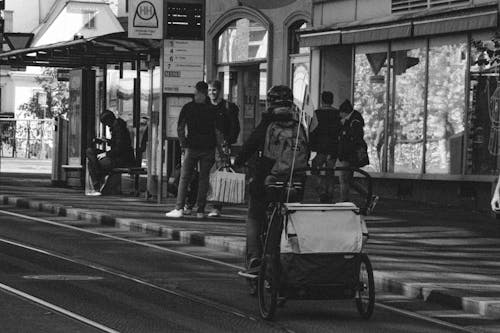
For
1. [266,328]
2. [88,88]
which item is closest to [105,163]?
[88,88]

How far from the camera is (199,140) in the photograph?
19.2 meters

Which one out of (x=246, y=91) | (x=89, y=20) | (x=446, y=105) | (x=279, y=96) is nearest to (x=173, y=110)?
(x=446, y=105)

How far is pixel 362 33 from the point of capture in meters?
26.5

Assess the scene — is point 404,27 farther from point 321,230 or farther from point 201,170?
point 321,230

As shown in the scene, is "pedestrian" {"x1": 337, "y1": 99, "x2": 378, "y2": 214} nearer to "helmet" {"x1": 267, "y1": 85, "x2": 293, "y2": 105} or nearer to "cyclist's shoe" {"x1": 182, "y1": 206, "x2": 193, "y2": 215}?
"cyclist's shoe" {"x1": 182, "y1": 206, "x2": 193, "y2": 215}

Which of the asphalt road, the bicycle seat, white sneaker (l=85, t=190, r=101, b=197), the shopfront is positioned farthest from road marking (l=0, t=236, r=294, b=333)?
the shopfront

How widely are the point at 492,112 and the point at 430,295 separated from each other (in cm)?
1170

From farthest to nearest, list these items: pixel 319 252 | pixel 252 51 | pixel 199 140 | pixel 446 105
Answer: pixel 252 51 < pixel 446 105 < pixel 199 140 < pixel 319 252

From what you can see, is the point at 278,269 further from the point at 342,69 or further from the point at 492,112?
the point at 342,69

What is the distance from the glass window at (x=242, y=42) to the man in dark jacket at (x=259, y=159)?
20932 mm

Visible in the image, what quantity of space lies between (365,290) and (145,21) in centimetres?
1228

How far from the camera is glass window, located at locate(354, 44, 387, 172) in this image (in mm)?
26562

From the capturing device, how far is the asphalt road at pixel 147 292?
32.4 ft

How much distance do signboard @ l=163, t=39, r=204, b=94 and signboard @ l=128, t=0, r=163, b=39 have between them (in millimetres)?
314
